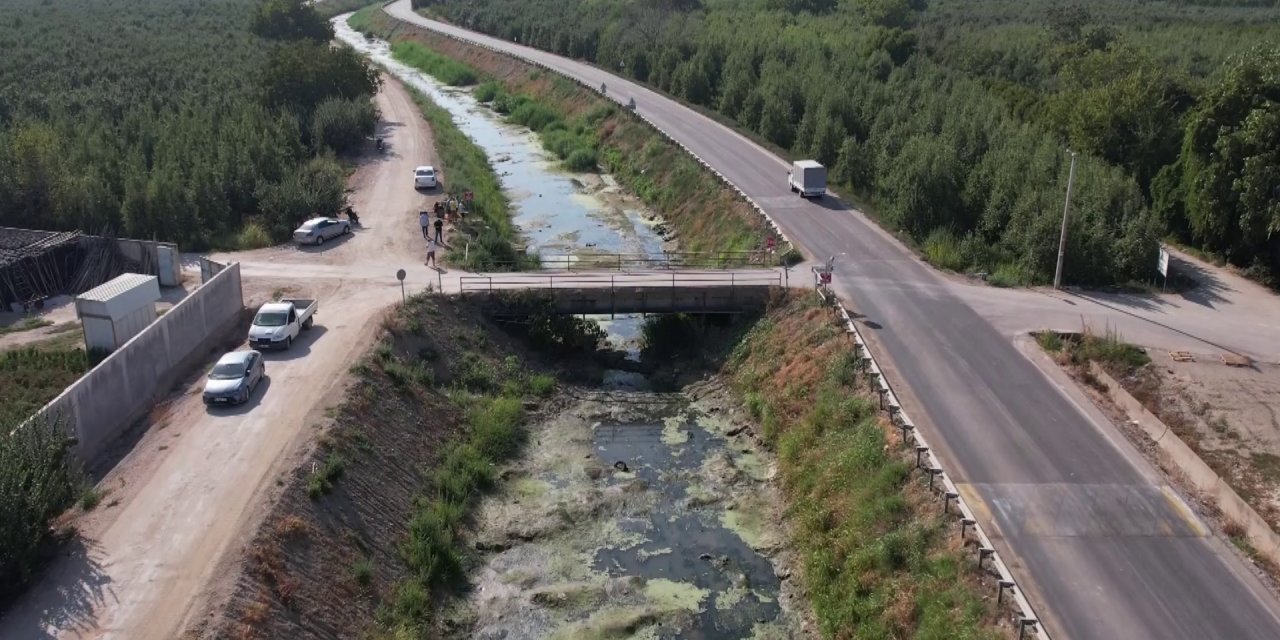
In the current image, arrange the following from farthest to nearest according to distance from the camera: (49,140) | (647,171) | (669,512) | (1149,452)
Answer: (647,171)
(49,140)
(669,512)
(1149,452)

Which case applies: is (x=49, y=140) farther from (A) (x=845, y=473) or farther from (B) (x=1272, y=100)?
(B) (x=1272, y=100)

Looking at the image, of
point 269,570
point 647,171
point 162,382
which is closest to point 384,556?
point 269,570

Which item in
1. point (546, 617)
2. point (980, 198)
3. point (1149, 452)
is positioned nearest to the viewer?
point (546, 617)

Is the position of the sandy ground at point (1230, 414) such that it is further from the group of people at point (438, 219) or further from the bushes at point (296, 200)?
the bushes at point (296, 200)

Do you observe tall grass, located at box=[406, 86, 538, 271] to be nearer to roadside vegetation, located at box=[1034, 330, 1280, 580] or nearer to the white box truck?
the white box truck

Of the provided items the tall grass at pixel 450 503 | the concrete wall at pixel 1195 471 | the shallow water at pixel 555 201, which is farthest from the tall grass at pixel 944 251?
the tall grass at pixel 450 503
